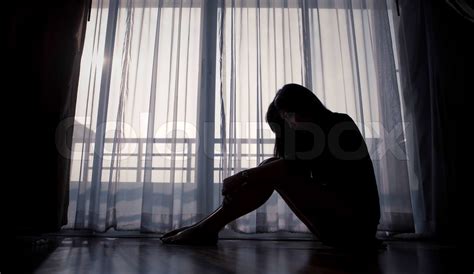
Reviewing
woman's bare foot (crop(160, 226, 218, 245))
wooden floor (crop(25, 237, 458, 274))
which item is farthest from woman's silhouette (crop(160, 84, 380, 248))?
wooden floor (crop(25, 237, 458, 274))

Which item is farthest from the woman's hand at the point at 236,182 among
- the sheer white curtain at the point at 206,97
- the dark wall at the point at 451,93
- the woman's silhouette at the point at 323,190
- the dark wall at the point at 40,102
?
the dark wall at the point at 451,93

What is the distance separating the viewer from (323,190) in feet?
3.95

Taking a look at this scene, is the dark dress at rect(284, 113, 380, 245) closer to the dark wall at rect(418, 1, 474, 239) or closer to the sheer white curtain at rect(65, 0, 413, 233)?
the sheer white curtain at rect(65, 0, 413, 233)

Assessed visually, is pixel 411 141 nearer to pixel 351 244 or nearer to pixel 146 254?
pixel 351 244

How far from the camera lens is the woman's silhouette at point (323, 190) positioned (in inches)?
46.5

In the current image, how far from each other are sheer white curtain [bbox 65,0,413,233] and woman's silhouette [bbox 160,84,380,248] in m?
0.41

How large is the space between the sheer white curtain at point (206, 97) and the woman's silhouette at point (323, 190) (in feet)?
1.34

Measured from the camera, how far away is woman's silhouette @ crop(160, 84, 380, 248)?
1.18 meters

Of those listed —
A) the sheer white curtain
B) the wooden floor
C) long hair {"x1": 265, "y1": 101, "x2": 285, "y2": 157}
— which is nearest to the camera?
the wooden floor

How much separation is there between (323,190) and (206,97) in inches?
36.0

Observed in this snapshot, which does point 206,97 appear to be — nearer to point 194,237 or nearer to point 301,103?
point 301,103

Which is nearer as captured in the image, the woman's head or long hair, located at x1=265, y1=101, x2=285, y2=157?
the woman's head

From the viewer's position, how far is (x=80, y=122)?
1775 millimetres

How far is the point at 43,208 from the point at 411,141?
204 cm
